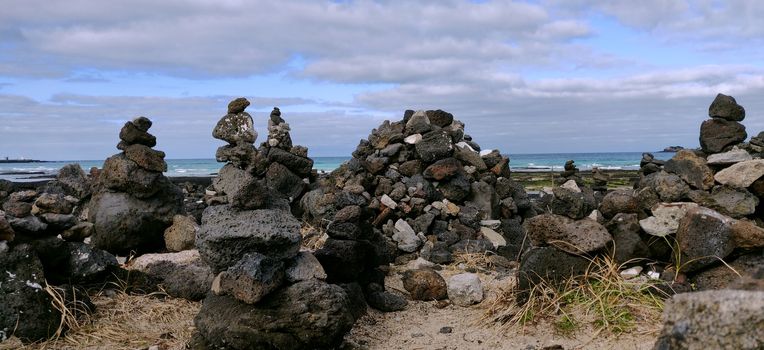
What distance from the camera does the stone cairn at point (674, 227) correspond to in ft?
22.4

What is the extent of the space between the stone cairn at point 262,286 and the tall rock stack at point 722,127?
563 cm

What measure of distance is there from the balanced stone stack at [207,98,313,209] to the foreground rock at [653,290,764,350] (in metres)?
4.78

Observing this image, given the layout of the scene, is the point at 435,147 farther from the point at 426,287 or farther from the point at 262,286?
the point at 262,286

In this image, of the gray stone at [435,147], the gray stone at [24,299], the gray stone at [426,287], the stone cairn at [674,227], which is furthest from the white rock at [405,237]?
the gray stone at [24,299]

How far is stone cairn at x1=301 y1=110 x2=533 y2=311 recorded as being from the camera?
1248 cm

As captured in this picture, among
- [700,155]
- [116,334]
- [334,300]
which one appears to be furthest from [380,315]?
[700,155]

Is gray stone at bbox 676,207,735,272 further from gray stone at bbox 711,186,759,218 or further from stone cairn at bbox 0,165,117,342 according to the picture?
stone cairn at bbox 0,165,117,342

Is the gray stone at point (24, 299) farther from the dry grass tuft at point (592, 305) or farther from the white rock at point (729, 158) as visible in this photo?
the white rock at point (729, 158)

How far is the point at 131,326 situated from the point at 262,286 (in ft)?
7.82

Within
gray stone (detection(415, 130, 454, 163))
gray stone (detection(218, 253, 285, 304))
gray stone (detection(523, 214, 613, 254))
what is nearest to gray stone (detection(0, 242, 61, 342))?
gray stone (detection(218, 253, 285, 304))

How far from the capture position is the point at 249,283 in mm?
6023

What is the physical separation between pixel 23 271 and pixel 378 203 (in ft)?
24.9

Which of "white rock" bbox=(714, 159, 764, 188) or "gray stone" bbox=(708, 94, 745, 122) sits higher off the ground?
"gray stone" bbox=(708, 94, 745, 122)

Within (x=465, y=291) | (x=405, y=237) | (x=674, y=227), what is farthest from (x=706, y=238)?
(x=405, y=237)
